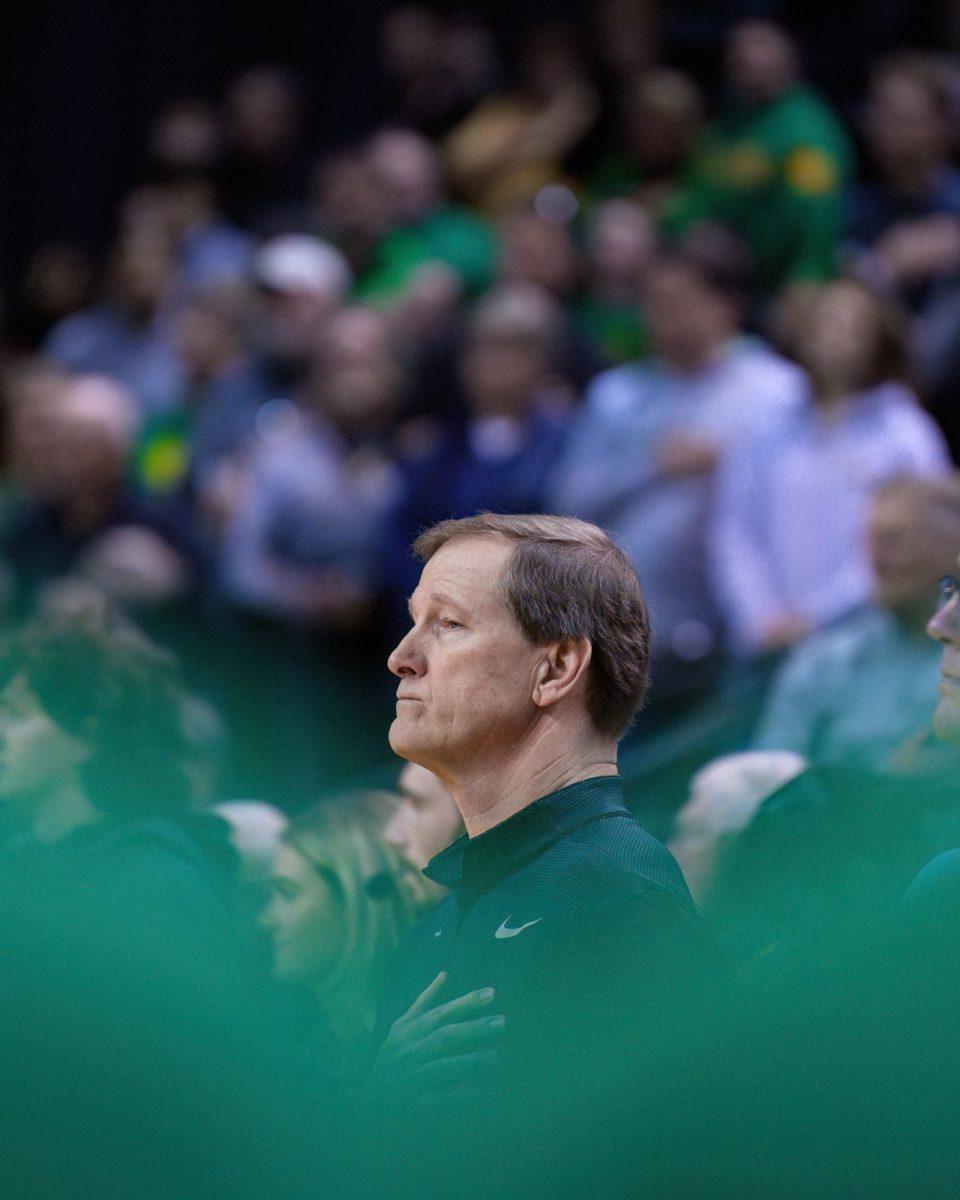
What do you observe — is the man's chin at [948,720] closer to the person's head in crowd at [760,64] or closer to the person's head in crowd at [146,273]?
the person's head in crowd at [760,64]

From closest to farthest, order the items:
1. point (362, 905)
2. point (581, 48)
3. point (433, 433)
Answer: point (362, 905), point (433, 433), point (581, 48)

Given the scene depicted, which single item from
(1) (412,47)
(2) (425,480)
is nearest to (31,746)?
(2) (425,480)

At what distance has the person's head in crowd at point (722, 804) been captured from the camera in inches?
101

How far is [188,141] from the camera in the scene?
7988 millimetres

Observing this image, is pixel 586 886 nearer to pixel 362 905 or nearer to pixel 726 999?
pixel 726 999

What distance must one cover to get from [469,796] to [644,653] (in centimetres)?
25

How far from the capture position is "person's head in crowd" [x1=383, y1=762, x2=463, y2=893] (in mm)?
2475

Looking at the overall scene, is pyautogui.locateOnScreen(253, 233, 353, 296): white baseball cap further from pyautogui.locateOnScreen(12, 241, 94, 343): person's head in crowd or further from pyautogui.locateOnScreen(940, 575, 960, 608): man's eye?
pyautogui.locateOnScreen(940, 575, 960, 608): man's eye

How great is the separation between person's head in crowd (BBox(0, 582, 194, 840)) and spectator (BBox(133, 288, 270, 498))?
10.2ft

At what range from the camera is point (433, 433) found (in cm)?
527

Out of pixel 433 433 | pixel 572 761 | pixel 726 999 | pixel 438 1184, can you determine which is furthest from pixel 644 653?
pixel 433 433

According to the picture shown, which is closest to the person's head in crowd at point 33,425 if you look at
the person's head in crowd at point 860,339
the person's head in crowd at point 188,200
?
the person's head in crowd at point 188,200

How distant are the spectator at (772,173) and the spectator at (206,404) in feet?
5.20

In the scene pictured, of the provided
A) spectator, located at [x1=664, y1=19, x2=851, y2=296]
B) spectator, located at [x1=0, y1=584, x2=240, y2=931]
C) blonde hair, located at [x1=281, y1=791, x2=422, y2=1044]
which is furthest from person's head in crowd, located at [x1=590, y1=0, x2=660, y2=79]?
blonde hair, located at [x1=281, y1=791, x2=422, y2=1044]
